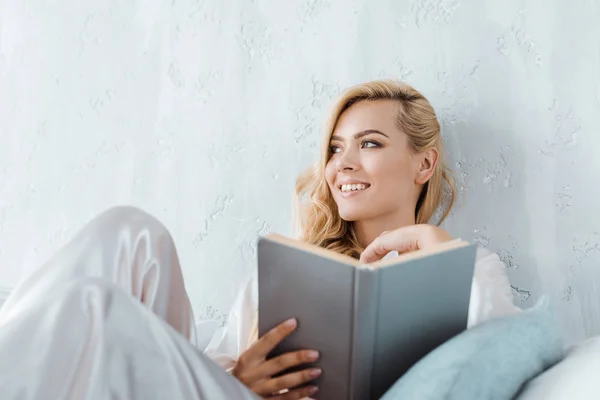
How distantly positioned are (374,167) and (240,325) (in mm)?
449

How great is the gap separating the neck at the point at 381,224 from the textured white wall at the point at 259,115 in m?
0.12

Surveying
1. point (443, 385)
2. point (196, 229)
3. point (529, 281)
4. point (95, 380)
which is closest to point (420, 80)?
point (529, 281)

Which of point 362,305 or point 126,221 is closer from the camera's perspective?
point 362,305

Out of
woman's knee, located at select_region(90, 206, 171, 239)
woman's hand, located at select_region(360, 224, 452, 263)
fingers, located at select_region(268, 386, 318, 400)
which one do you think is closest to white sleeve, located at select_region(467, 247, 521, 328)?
woman's hand, located at select_region(360, 224, 452, 263)

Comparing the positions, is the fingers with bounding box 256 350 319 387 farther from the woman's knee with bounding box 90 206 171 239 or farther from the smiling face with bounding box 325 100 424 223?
the smiling face with bounding box 325 100 424 223

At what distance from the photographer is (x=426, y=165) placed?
63.6 inches

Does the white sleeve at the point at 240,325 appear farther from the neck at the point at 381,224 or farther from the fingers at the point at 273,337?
the fingers at the point at 273,337

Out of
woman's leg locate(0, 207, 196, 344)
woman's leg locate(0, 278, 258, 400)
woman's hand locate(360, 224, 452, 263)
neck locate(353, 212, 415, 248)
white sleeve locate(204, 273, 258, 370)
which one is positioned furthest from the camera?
neck locate(353, 212, 415, 248)

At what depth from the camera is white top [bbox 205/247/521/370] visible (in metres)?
1.21

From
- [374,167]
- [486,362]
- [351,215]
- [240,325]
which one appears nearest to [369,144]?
[374,167]

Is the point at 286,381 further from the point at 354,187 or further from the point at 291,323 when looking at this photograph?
the point at 354,187

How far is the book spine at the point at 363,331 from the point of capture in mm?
Answer: 917

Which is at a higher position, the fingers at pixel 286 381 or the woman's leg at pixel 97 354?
the woman's leg at pixel 97 354

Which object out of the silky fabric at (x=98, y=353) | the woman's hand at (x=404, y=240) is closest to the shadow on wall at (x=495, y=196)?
the woman's hand at (x=404, y=240)
